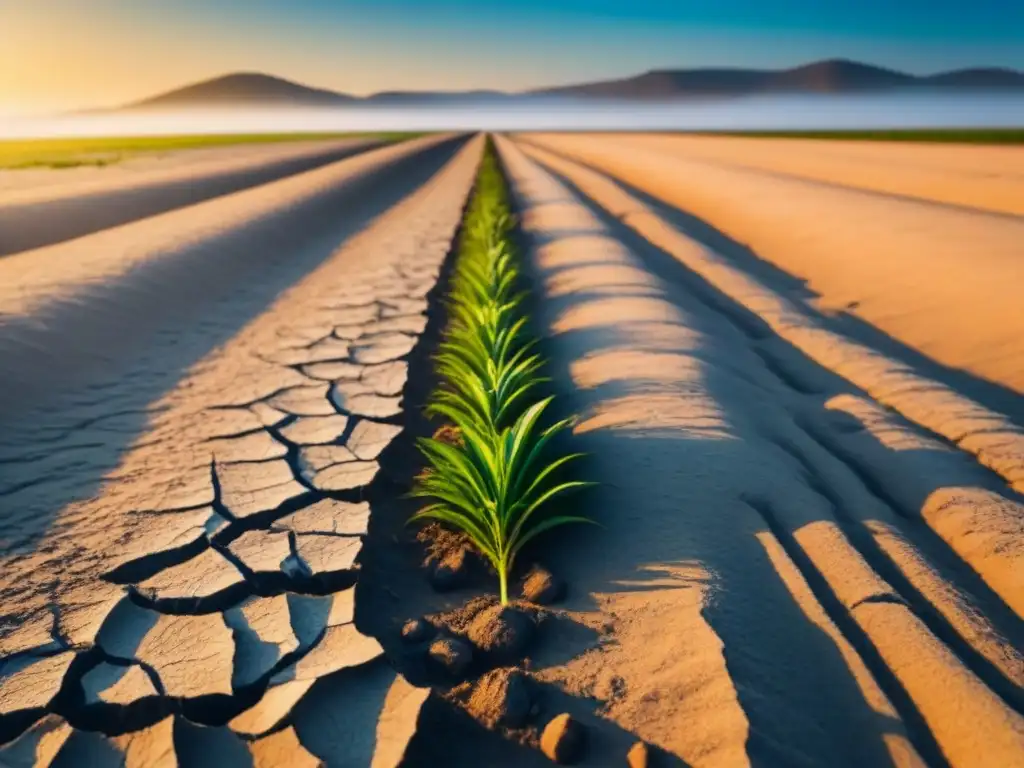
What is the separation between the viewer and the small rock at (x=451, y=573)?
2174mm

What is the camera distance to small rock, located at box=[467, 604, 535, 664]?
1.84 metres

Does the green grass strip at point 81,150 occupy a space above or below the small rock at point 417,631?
below

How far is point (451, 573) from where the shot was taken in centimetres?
219

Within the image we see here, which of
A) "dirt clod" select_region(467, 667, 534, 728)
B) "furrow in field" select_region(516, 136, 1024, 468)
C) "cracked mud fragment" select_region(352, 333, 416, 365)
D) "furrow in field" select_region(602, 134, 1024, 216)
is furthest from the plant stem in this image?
"furrow in field" select_region(602, 134, 1024, 216)

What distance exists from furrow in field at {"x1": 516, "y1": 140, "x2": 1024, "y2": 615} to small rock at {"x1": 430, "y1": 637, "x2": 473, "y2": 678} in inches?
59.2

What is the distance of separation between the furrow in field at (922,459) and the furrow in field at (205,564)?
177 centimetres

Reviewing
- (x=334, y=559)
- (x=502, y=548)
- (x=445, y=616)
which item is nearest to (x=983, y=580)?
(x=502, y=548)

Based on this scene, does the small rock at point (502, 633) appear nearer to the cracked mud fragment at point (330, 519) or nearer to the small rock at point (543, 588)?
the small rock at point (543, 588)

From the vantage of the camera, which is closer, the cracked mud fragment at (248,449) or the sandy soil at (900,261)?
the cracked mud fragment at (248,449)

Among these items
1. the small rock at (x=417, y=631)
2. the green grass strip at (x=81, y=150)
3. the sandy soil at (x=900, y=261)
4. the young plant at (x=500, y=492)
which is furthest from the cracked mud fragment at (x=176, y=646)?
the green grass strip at (x=81, y=150)

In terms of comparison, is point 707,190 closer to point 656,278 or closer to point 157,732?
point 656,278

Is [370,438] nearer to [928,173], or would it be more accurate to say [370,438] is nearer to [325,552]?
[325,552]

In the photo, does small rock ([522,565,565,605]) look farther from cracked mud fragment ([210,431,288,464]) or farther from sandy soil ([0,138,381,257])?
sandy soil ([0,138,381,257])

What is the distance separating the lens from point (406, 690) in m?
1.70
